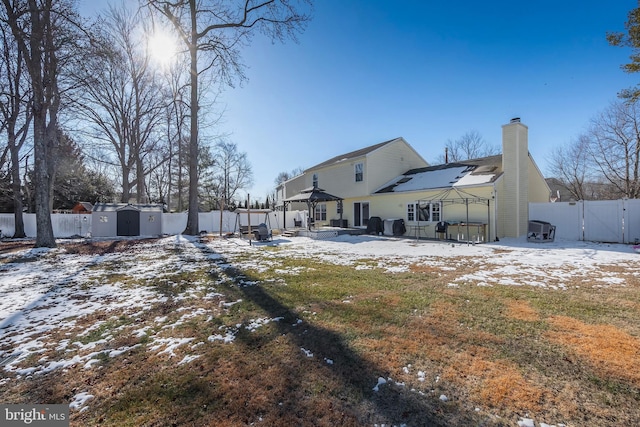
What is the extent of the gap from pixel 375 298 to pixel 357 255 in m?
4.73

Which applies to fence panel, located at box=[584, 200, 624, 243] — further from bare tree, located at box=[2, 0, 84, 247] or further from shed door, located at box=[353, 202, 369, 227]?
bare tree, located at box=[2, 0, 84, 247]

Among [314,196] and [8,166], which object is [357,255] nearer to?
[314,196]

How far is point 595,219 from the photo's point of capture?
12.1 m

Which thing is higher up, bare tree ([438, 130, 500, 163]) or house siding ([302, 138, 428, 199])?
bare tree ([438, 130, 500, 163])

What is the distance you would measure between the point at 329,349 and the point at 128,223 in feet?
62.8

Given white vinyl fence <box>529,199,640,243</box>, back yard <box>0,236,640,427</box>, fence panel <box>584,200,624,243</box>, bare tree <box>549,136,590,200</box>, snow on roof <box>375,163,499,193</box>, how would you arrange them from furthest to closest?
bare tree <box>549,136,590,200</box>, snow on roof <box>375,163,499,193</box>, fence panel <box>584,200,624,243</box>, white vinyl fence <box>529,199,640,243</box>, back yard <box>0,236,640,427</box>

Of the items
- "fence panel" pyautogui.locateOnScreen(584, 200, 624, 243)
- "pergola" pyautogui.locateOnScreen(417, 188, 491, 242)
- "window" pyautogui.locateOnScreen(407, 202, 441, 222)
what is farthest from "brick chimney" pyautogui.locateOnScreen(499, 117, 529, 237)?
"window" pyautogui.locateOnScreen(407, 202, 441, 222)

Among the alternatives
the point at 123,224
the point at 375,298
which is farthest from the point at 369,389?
the point at 123,224

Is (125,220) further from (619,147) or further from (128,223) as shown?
(619,147)

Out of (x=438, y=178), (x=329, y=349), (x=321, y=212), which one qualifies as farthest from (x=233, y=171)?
(x=329, y=349)

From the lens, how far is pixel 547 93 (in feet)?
45.0

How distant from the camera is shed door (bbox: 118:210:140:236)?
17609 millimetres

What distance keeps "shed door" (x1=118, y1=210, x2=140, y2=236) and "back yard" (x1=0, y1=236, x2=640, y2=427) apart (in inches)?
492

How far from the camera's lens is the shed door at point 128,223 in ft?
57.8
